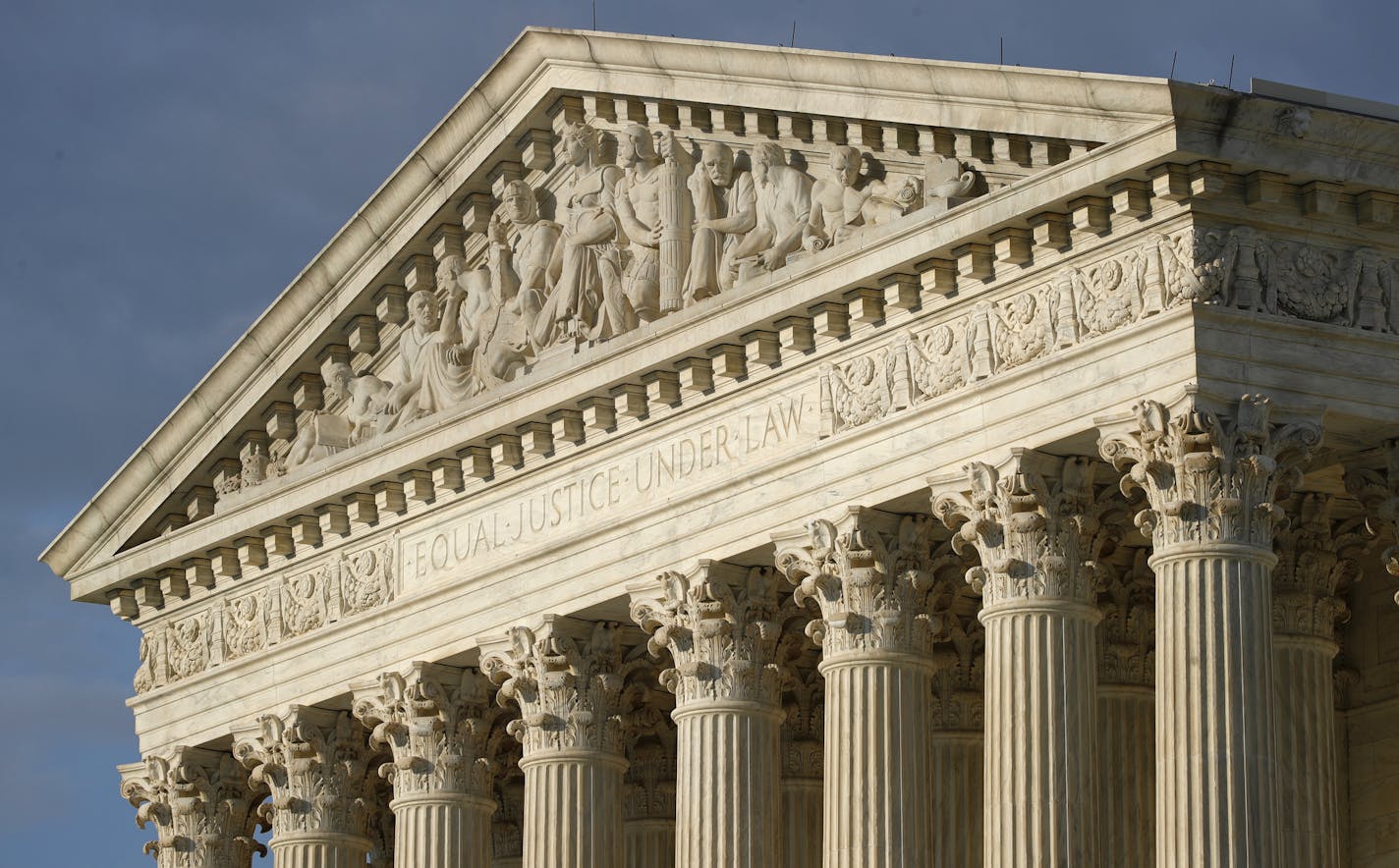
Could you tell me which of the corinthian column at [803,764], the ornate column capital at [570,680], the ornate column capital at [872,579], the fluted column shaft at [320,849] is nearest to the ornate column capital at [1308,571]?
the ornate column capital at [872,579]

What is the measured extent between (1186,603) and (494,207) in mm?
16745

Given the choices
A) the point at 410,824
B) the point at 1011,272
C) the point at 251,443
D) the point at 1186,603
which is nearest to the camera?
the point at 1186,603

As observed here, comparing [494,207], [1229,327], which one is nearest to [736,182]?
[494,207]

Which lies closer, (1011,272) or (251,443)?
(1011,272)

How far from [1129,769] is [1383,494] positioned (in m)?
7.31

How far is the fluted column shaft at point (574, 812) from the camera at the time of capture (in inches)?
2165

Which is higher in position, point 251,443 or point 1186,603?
point 251,443

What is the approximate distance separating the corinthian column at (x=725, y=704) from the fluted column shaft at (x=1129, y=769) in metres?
4.58

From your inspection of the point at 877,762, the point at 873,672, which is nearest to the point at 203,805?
the point at 873,672

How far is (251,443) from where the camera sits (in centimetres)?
6206

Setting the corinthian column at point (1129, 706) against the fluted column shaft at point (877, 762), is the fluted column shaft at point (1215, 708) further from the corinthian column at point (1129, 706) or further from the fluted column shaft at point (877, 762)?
the corinthian column at point (1129, 706)

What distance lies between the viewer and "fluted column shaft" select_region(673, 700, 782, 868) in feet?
170

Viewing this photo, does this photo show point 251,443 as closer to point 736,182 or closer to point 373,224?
point 373,224

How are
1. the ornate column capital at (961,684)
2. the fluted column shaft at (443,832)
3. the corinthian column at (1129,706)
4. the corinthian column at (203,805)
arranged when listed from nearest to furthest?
the corinthian column at (1129,706) → the ornate column capital at (961,684) → the fluted column shaft at (443,832) → the corinthian column at (203,805)
